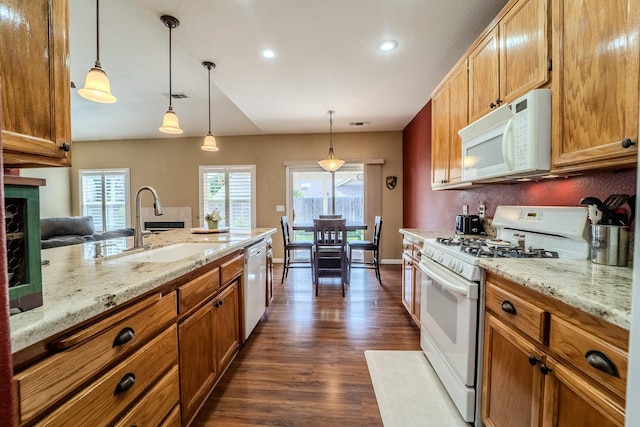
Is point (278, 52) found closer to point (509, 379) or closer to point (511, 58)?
point (511, 58)

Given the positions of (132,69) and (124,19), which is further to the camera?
(132,69)

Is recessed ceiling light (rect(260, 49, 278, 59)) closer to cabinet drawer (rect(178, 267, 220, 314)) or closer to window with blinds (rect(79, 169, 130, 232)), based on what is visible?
cabinet drawer (rect(178, 267, 220, 314))

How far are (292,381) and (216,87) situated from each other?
3.22 meters

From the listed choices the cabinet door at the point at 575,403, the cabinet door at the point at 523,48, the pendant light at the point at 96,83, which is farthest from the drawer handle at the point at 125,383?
the cabinet door at the point at 523,48

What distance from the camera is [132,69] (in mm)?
2830

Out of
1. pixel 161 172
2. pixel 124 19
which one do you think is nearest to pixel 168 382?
pixel 124 19

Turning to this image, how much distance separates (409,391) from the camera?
1653 millimetres

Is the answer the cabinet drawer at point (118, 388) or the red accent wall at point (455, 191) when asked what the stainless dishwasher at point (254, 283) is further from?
the red accent wall at point (455, 191)

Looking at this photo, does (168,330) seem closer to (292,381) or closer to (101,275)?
(101,275)

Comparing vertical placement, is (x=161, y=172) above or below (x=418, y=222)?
above

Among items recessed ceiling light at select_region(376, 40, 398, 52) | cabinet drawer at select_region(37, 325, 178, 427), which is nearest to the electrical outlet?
recessed ceiling light at select_region(376, 40, 398, 52)

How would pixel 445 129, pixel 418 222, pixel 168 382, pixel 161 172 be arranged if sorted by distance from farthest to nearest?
pixel 161 172 < pixel 418 222 < pixel 445 129 < pixel 168 382

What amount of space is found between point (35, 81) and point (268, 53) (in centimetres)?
199

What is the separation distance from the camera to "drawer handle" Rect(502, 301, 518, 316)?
1068 mm
